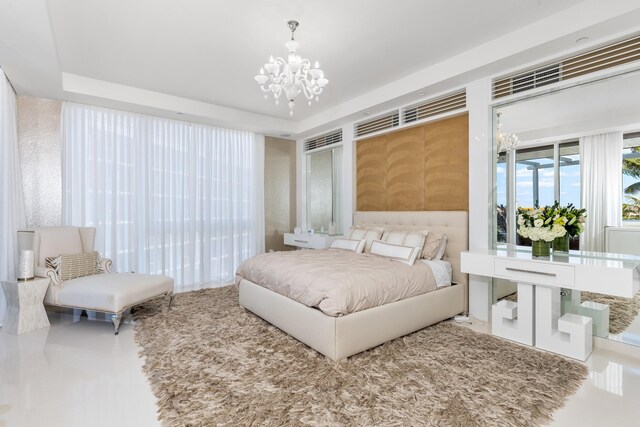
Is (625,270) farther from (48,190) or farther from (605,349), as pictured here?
(48,190)

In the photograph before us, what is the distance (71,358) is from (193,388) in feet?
4.18

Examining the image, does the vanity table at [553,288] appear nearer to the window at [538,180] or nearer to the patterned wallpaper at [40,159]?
the window at [538,180]

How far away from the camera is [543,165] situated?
315 cm

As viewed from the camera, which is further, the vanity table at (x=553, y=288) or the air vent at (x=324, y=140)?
the air vent at (x=324, y=140)

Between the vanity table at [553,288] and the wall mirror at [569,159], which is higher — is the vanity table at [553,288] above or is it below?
below

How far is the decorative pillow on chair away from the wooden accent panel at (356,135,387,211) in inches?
144

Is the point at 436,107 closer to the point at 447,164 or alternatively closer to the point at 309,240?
the point at 447,164

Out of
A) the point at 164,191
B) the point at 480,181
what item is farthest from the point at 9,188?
the point at 480,181

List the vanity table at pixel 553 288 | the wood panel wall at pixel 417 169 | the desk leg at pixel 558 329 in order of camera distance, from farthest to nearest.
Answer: the wood panel wall at pixel 417 169
the desk leg at pixel 558 329
the vanity table at pixel 553 288

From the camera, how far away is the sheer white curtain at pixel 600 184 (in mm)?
2705

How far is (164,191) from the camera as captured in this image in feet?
16.2

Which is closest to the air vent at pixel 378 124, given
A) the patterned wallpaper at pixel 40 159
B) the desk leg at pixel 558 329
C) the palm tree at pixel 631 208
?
the palm tree at pixel 631 208

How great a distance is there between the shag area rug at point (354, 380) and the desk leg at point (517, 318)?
0.11m

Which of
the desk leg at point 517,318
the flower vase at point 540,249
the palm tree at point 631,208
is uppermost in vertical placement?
the palm tree at point 631,208
